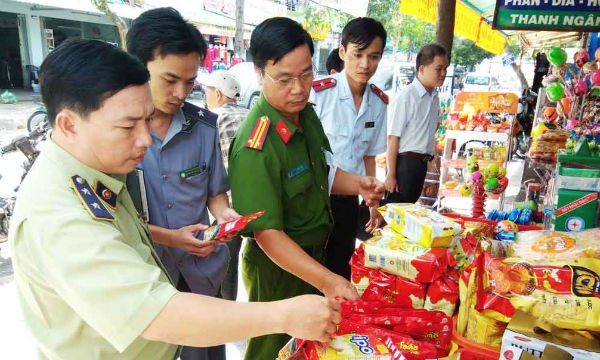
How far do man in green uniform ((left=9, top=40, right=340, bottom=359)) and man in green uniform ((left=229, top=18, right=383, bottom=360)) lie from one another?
0.48 m

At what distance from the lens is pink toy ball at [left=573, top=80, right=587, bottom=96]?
13.0ft

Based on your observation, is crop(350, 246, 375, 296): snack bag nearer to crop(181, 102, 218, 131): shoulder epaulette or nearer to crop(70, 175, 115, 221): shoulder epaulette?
crop(181, 102, 218, 131): shoulder epaulette

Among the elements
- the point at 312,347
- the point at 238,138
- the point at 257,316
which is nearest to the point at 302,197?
the point at 238,138

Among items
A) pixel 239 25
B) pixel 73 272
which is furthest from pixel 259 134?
pixel 239 25

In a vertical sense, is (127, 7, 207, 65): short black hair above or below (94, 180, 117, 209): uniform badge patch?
above

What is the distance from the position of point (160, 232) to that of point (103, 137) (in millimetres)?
620

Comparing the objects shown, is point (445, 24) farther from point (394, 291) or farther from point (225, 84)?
point (394, 291)

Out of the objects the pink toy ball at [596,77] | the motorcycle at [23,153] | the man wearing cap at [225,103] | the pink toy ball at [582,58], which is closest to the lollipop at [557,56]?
the pink toy ball at [582,58]

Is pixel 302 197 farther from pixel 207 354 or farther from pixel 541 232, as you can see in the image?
pixel 541 232

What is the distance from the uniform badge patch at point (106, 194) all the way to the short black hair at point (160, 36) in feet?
1.84

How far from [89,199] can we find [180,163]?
687 mm

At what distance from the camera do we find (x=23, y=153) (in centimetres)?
487

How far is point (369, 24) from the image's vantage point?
2.57m

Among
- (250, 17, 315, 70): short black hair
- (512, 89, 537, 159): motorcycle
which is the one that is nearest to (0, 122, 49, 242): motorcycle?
(250, 17, 315, 70): short black hair
